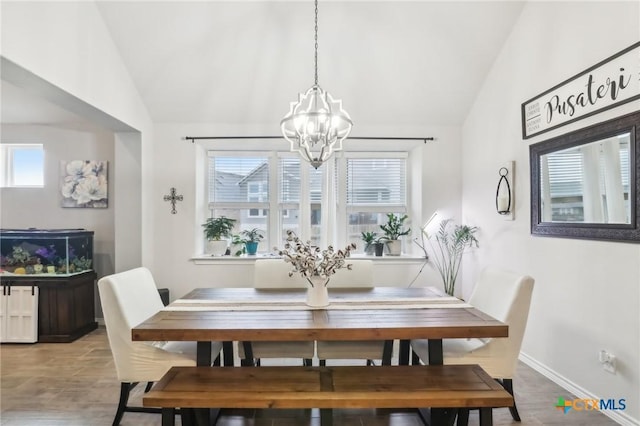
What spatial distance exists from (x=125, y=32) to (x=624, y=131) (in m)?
4.00

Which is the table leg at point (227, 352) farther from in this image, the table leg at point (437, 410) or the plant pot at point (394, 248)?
the plant pot at point (394, 248)

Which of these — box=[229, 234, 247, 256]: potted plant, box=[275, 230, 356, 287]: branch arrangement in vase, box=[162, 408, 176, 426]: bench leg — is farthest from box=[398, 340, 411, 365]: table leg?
box=[229, 234, 247, 256]: potted plant

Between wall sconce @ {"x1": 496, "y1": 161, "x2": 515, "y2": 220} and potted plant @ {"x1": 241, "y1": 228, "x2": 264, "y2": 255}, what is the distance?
276cm

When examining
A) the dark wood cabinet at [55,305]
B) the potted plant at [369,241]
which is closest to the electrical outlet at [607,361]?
the potted plant at [369,241]

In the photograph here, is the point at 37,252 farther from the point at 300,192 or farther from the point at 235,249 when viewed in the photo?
the point at 300,192

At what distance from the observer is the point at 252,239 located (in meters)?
4.22

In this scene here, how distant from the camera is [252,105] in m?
3.83

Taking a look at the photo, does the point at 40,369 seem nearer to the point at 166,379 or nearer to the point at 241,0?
the point at 166,379

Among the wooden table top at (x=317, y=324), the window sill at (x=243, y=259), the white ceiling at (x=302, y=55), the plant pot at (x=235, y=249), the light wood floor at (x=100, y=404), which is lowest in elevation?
the light wood floor at (x=100, y=404)

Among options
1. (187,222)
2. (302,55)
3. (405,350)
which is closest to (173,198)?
(187,222)

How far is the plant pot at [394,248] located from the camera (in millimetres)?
4164

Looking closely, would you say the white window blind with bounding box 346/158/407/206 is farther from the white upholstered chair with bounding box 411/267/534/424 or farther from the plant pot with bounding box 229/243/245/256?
the white upholstered chair with bounding box 411/267/534/424

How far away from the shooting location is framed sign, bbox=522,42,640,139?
1.99m

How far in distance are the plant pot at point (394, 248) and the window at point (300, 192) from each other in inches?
12.2
